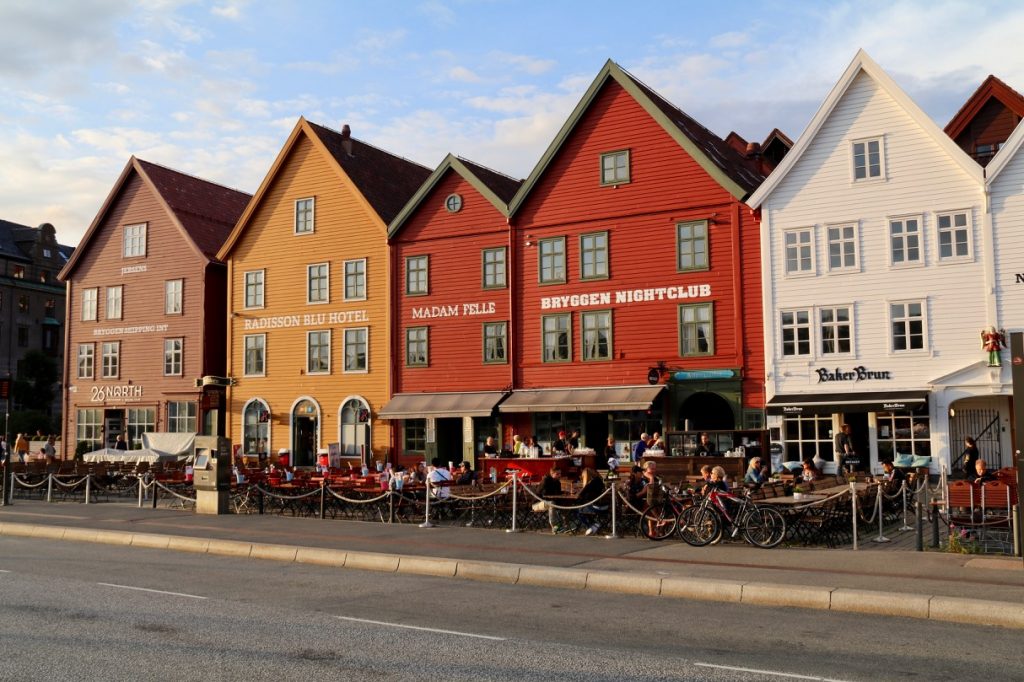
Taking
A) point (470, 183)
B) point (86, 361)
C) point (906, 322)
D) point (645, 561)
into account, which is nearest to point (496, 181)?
point (470, 183)

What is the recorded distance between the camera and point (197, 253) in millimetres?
41438

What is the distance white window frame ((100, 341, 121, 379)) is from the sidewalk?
2266cm

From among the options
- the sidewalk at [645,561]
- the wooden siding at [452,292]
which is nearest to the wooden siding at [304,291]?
the wooden siding at [452,292]

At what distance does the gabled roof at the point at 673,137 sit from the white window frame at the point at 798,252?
1848 mm

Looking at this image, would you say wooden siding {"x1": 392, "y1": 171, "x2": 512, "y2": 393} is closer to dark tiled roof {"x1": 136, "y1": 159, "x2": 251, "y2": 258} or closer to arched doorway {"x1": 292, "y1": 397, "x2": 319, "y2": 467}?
arched doorway {"x1": 292, "y1": 397, "x2": 319, "y2": 467}

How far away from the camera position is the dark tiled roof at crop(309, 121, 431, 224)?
3822 cm

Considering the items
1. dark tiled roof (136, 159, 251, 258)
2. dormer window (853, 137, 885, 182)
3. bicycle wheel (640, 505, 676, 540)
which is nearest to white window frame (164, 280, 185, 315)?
dark tiled roof (136, 159, 251, 258)

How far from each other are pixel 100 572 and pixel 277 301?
84.7 ft

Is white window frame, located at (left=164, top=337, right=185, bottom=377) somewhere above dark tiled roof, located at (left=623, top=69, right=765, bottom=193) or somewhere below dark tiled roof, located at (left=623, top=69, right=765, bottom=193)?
below

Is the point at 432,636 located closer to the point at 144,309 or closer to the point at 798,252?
the point at 798,252

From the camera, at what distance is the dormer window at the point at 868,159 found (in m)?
28.5

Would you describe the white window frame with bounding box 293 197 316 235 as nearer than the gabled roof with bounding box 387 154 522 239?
No

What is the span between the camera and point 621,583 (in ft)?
42.3

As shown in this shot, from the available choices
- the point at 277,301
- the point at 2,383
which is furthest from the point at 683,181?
the point at 2,383
